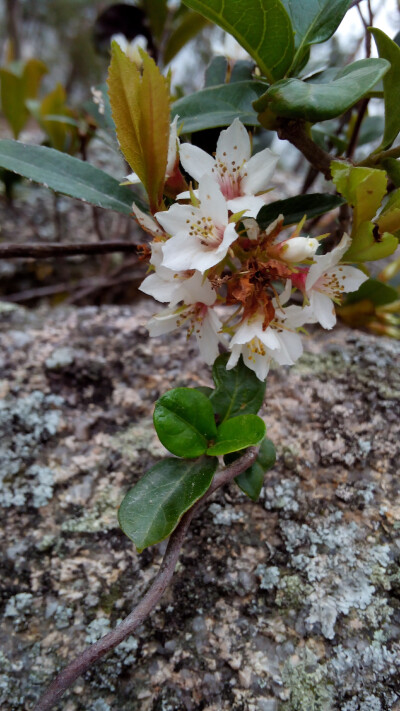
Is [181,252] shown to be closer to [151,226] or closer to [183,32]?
[151,226]

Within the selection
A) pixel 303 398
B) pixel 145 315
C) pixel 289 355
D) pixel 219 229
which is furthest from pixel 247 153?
pixel 145 315

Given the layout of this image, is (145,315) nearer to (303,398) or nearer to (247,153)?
(303,398)

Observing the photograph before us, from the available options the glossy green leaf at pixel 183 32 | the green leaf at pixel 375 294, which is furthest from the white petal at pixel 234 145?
the glossy green leaf at pixel 183 32

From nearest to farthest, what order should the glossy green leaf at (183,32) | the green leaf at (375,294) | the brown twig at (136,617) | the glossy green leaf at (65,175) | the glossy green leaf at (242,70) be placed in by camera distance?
the brown twig at (136,617) → the glossy green leaf at (65,175) → the glossy green leaf at (242,70) → the green leaf at (375,294) → the glossy green leaf at (183,32)

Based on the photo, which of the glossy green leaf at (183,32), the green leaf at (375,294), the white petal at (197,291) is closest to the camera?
the white petal at (197,291)

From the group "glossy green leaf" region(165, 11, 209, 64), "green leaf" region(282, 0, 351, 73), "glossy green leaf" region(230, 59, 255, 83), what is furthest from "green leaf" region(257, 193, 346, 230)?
"glossy green leaf" region(165, 11, 209, 64)

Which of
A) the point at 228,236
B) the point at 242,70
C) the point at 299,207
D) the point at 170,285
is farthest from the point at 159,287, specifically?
the point at 242,70

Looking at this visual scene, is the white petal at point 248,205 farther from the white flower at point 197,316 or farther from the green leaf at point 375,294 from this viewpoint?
the green leaf at point 375,294
